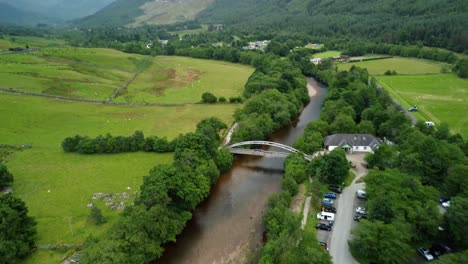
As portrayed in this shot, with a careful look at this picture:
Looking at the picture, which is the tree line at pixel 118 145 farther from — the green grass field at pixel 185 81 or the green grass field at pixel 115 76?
the green grass field at pixel 185 81

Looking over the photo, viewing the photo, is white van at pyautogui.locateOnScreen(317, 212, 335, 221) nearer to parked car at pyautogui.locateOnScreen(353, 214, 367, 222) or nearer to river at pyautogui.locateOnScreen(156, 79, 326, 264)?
parked car at pyautogui.locateOnScreen(353, 214, 367, 222)

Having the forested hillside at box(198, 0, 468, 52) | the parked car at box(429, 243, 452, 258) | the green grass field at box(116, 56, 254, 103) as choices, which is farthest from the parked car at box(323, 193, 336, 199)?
the forested hillside at box(198, 0, 468, 52)

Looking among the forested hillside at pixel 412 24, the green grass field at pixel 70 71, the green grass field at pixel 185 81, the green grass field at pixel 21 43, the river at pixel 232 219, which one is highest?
the forested hillside at pixel 412 24

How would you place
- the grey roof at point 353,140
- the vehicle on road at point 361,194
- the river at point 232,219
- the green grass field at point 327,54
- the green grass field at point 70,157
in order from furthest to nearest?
the green grass field at point 327,54 < the grey roof at point 353,140 < the vehicle on road at point 361,194 < the green grass field at point 70,157 < the river at point 232,219

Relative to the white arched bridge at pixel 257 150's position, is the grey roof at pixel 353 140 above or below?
above

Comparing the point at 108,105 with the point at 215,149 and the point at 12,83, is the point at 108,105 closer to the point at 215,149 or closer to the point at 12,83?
the point at 12,83

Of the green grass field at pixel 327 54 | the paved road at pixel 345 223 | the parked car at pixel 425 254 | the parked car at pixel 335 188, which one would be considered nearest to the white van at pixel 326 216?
the paved road at pixel 345 223

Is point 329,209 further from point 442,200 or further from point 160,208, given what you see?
point 160,208
